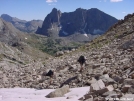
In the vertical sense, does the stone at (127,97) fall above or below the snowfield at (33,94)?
above

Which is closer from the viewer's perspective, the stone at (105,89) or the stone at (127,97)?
the stone at (127,97)

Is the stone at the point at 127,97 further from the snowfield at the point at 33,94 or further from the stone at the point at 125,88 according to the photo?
the snowfield at the point at 33,94

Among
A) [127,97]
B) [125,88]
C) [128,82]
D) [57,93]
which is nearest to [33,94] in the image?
[57,93]

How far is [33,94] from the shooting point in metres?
17.6

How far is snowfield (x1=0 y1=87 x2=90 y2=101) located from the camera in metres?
15.0

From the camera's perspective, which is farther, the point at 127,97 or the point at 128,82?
the point at 128,82

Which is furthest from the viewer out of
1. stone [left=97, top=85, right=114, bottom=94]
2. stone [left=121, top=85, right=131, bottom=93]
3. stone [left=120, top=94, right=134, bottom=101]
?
stone [left=97, top=85, right=114, bottom=94]

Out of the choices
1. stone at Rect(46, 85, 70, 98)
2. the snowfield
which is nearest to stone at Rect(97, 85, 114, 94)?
the snowfield

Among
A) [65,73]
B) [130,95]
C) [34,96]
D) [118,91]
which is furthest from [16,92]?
[130,95]

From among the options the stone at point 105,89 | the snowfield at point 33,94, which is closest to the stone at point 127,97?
the stone at point 105,89

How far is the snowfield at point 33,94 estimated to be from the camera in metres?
15.0

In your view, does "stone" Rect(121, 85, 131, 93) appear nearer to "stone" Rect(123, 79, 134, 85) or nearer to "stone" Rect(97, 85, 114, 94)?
"stone" Rect(123, 79, 134, 85)

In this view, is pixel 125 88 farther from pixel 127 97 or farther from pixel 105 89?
pixel 127 97

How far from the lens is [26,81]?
72.7ft
